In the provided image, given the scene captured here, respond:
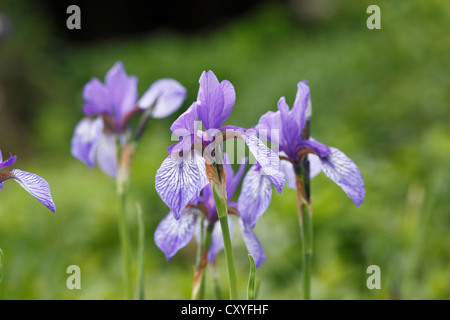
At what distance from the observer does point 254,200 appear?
1.09 meters

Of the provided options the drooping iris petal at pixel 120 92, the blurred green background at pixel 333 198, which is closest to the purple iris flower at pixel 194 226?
the drooping iris petal at pixel 120 92

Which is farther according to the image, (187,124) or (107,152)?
(107,152)

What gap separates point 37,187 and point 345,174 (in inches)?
23.4

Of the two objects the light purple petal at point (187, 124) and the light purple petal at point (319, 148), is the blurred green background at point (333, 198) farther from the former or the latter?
the light purple petal at point (187, 124)

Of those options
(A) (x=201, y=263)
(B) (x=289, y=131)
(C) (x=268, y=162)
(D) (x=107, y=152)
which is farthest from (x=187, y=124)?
(D) (x=107, y=152)

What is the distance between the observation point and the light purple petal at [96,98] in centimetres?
159

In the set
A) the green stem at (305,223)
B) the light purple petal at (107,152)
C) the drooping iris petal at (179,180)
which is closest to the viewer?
the drooping iris petal at (179,180)

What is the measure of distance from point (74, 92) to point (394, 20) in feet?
15.9

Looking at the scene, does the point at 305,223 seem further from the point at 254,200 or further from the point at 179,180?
the point at 179,180

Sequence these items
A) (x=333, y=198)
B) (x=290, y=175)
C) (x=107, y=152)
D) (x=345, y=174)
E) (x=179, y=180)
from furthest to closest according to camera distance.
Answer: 1. (x=333, y=198)
2. (x=107, y=152)
3. (x=290, y=175)
4. (x=345, y=174)
5. (x=179, y=180)

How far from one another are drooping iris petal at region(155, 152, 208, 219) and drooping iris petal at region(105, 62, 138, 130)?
73 centimetres

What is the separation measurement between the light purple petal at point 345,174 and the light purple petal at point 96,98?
0.77m

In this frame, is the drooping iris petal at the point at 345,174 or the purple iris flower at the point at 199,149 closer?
the purple iris flower at the point at 199,149

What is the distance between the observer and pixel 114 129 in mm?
1625
